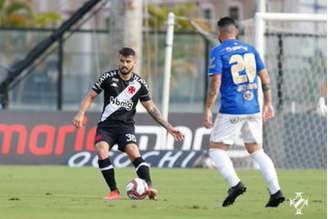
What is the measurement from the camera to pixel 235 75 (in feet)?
48.2

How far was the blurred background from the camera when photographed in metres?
26.0

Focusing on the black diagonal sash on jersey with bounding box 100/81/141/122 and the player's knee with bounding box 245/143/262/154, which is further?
the black diagonal sash on jersey with bounding box 100/81/141/122

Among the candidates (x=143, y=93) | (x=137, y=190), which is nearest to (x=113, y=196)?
(x=137, y=190)

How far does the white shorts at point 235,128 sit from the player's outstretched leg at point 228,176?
0.16 m

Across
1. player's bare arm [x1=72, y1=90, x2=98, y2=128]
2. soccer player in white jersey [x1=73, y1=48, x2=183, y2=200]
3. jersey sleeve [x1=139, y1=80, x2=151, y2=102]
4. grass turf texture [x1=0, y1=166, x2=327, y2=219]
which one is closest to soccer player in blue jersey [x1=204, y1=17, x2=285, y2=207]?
grass turf texture [x1=0, y1=166, x2=327, y2=219]

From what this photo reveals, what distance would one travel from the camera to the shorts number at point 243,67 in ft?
48.1

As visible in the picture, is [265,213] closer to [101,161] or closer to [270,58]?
[101,161]

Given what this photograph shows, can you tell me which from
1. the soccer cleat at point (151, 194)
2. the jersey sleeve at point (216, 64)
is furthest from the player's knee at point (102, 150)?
the jersey sleeve at point (216, 64)

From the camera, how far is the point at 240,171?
24.3 metres

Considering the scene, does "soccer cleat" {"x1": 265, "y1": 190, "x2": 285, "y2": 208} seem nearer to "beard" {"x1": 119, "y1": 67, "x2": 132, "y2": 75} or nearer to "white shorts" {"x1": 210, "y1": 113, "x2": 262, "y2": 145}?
"white shorts" {"x1": 210, "y1": 113, "x2": 262, "y2": 145}

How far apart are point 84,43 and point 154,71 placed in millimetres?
2684

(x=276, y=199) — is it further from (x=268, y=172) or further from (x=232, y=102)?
(x=232, y=102)

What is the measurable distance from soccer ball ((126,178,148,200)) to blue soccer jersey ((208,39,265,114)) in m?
1.65

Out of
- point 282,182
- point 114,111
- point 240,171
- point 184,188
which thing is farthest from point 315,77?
point 114,111
